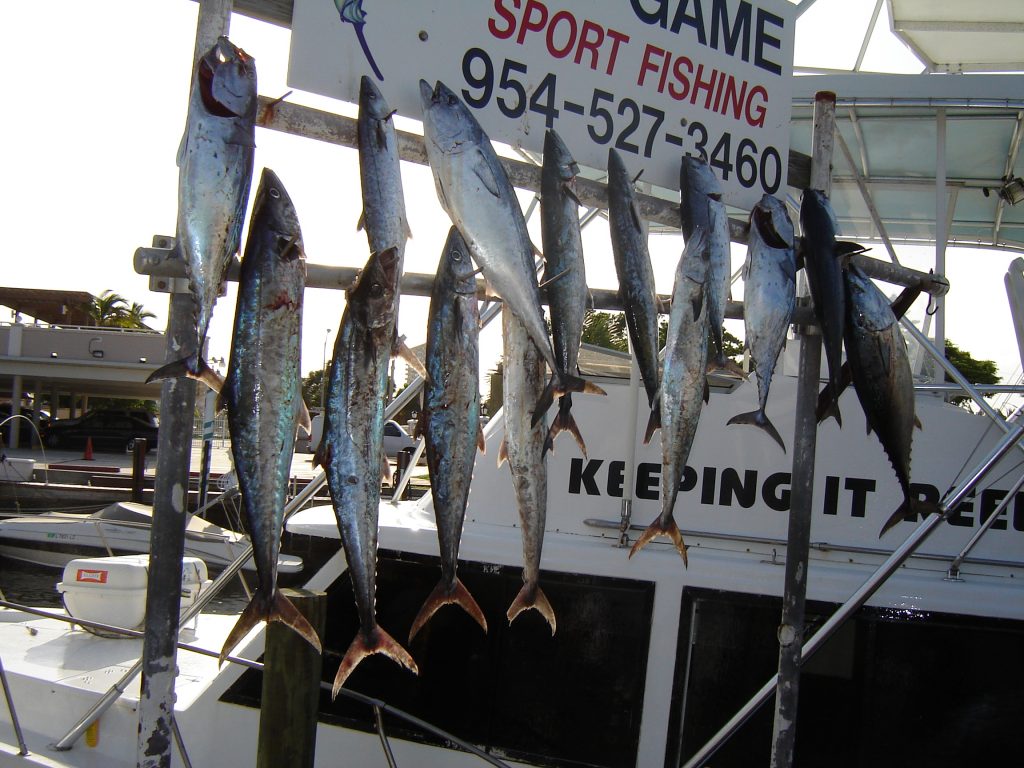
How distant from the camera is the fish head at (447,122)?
6.01 ft

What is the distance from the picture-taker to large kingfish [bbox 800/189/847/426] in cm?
215

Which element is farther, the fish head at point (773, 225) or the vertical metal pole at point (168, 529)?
the fish head at point (773, 225)

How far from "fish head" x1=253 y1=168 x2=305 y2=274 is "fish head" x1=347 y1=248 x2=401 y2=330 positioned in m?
0.13

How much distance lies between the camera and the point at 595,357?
15.1 ft

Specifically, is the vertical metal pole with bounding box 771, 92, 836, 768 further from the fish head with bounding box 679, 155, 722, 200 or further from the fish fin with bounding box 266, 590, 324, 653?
the fish fin with bounding box 266, 590, 324, 653

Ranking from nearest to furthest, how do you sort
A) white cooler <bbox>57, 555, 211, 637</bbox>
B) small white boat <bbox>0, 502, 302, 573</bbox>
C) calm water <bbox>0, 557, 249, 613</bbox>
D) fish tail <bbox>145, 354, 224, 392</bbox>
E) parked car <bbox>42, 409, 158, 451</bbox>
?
fish tail <bbox>145, 354, 224, 392</bbox> → white cooler <bbox>57, 555, 211, 637</bbox> → calm water <bbox>0, 557, 249, 613</bbox> → small white boat <bbox>0, 502, 302, 573</bbox> → parked car <bbox>42, 409, 158, 451</bbox>

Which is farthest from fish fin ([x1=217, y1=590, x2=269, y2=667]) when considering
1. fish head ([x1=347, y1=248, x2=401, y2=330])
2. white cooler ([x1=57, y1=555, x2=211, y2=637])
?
white cooler ([x1=57, y1=555, x2=211, y2=637])

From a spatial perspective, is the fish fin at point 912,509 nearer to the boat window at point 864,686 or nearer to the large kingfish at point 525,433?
the large kingfish at point 525,433

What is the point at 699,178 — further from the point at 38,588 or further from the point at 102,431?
the point at 102,431

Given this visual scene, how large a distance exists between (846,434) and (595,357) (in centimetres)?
149

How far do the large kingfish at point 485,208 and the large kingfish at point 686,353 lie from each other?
1.11 ft

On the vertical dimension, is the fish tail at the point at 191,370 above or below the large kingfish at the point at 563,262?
below

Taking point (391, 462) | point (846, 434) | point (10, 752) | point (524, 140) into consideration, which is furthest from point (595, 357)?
point (391, 462)

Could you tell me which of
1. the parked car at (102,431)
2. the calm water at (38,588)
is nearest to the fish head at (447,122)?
the calm water at (38,588)
